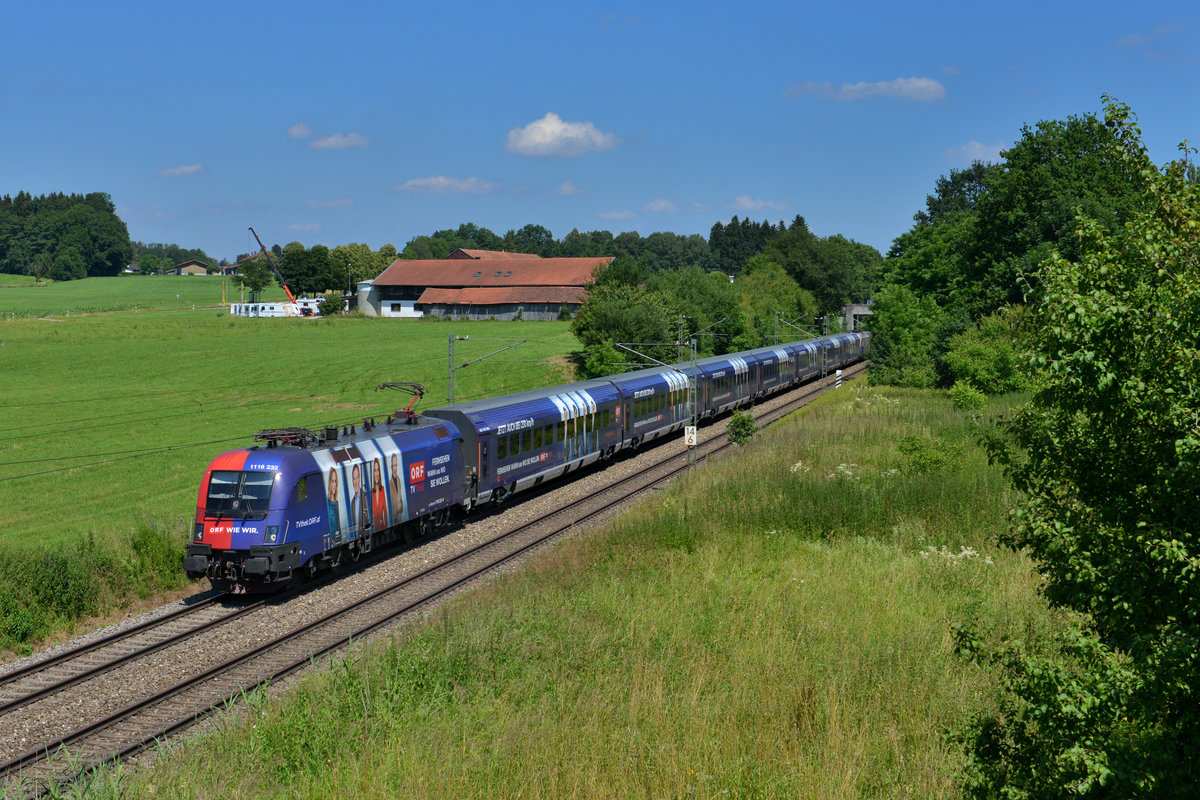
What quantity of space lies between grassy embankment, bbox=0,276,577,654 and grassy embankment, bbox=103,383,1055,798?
8.78 meters

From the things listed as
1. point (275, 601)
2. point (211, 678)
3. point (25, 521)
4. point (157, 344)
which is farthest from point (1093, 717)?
point (157, 344)

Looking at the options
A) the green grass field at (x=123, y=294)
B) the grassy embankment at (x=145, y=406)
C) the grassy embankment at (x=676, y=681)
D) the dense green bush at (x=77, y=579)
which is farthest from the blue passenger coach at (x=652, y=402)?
the green grass field at (x=123, y=294)

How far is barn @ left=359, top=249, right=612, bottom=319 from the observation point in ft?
382

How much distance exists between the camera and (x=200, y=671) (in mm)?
16359

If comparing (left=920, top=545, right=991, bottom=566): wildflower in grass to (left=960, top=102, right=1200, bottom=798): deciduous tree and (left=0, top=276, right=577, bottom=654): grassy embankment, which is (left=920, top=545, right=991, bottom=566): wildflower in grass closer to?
(left=960, top=102, right=1200, bottom=798): deciduous tree

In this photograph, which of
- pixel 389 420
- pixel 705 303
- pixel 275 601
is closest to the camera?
pixel 275 601

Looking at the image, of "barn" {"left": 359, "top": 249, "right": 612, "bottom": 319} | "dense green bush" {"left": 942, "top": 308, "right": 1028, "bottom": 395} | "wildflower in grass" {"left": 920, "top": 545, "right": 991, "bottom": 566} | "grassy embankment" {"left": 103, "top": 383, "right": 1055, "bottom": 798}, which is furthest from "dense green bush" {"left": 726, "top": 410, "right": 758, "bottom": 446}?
"barn" {"left": 359, "top": 249, "right": 612, "bottom": 319}

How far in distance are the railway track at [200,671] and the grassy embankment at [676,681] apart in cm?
173

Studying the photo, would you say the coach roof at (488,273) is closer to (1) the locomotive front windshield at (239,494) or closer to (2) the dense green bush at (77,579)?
(2) the dense green bush at (77,579)

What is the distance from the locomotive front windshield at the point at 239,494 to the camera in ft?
65.3

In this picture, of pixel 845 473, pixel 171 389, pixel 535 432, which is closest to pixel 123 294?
pixel 171 389

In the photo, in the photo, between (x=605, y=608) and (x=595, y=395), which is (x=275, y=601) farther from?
(x=595, y=395)

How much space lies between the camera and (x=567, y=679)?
42.7 feet

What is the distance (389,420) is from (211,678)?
10481 millimetres
